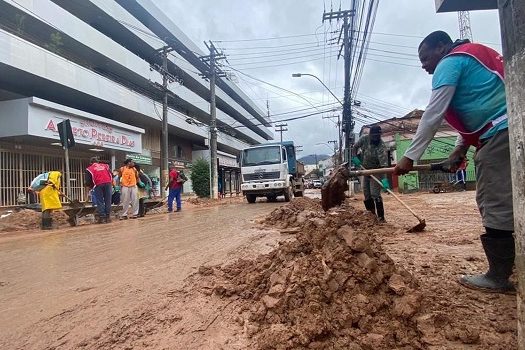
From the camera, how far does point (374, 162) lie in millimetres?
7043

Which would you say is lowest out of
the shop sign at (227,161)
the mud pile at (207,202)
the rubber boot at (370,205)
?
the mud pile at (207,202)

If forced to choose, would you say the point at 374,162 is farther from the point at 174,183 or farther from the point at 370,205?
the point at 174,183

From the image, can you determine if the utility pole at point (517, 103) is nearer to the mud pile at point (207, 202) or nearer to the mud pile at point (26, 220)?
the mud pile at point (26, 220)

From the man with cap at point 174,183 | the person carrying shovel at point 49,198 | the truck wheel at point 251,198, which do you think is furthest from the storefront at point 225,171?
the person carrying shovel at point 49,198

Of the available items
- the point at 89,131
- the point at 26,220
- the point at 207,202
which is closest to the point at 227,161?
the point at 207,202

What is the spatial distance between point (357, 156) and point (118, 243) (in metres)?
4.87

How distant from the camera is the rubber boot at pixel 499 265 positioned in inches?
98.4

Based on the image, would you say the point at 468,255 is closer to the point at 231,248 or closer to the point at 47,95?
the point at 231,248

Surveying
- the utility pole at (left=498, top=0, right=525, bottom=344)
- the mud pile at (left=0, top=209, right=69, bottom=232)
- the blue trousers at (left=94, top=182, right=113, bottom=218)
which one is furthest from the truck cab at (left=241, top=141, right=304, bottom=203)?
the utility pole at (left=498, top=0, right=525, bottom=344)

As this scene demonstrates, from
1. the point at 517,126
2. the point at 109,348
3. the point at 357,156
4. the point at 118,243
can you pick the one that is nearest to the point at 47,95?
the point at 118,243

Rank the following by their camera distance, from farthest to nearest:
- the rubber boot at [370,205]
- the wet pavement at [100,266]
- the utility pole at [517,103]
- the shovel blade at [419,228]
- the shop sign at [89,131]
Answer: the shop sign at [89,131], the rubber boot at [370,205], the shovel blade at [419,228], the wet pavement at [100,266], the utility pole at [517,103]

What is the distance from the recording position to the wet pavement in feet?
9.73

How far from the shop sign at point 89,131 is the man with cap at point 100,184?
271 inches

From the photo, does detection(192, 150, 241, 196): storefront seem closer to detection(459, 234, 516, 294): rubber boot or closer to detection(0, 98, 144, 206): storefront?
detection(0, 98, 144, 206): storefront
